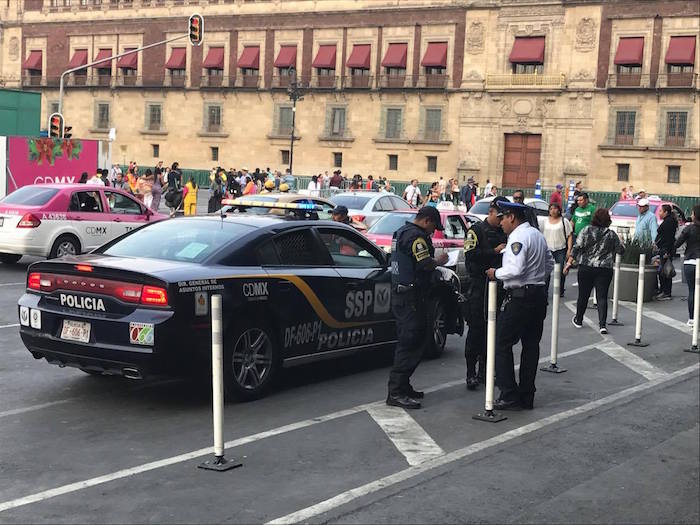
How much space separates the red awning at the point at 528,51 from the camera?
186 ft

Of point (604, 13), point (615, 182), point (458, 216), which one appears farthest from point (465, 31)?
point (458, 216)

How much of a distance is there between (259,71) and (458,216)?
49.0 metres

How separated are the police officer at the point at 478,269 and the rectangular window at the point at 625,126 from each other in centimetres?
4800

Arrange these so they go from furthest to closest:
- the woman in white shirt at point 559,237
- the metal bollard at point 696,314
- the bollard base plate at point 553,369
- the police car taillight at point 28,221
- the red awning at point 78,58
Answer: the red awning at point 78,58 → the police car taillight at point 28,221 → the woman in white shirt at point 559,237 → the metal bollard at point 696,314 → the bollard base plate at point 553,369

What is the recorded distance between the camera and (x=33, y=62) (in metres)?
75.8

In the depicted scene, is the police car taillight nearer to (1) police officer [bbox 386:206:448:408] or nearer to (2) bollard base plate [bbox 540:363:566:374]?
(2) bollard base plate [bbox 540:363:566:374]

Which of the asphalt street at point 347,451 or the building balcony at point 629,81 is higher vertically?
the building balcony at point 629,81

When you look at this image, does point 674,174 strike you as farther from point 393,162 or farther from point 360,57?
point 360,57

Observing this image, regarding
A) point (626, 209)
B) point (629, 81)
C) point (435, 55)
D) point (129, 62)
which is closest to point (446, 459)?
point (626, 209)

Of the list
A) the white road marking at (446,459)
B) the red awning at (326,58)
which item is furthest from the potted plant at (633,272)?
the red awning at (326,58)

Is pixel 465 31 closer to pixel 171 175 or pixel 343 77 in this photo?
pixel 343 77

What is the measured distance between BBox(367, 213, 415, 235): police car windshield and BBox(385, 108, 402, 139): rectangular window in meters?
43.7

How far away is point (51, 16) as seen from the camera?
247 feet

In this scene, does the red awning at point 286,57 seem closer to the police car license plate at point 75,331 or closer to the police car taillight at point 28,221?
the police car taillight at point 28,221
